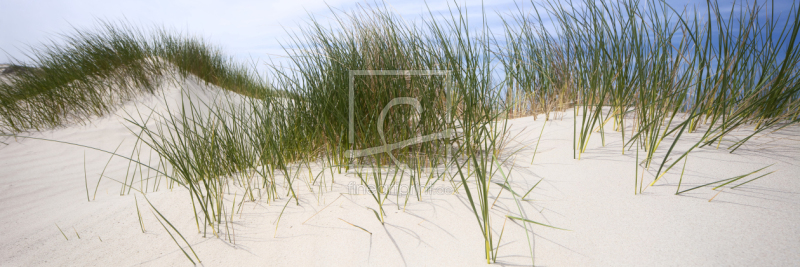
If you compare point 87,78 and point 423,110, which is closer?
point 423,110

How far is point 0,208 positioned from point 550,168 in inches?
134

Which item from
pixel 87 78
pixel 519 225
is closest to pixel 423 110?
pixel 519 225

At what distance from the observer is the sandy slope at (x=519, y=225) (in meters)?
1.05

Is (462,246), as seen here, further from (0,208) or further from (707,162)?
(0,208)

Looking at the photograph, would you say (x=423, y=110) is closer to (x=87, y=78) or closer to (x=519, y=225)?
(x=519, y=225)

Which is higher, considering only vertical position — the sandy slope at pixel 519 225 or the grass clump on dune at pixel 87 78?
the grass clump on dune at pixel 87 78

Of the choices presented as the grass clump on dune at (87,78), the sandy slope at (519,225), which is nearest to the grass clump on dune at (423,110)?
the sandy slope at (519,225)

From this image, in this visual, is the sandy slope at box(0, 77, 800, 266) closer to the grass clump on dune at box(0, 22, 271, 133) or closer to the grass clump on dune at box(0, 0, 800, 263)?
the grass clump on dune at box(0, 0, 800, 263)

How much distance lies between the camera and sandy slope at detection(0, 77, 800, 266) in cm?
105

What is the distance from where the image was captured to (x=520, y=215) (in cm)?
125

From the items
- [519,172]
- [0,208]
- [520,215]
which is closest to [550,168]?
[519,172]

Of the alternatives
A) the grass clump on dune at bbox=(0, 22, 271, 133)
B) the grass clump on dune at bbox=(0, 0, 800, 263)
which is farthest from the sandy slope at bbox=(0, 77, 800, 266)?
the grass clump on dune at bbox=(0, 22, 271, 133)

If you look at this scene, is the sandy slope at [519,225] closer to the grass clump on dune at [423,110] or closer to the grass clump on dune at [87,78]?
the grass clump on dune at [423,110]

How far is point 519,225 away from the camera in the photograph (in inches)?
47.4
